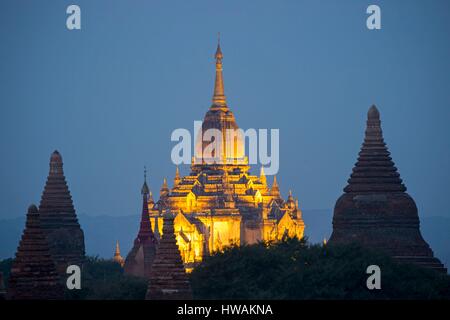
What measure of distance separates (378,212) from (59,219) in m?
13.7

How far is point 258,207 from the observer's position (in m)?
164

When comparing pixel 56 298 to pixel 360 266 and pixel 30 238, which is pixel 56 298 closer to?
pixel 30 238

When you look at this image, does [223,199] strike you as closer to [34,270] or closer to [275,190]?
[275,190]

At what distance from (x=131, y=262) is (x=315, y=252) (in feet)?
86.0

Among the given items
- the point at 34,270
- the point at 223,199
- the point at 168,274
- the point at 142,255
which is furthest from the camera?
the point at 223,199

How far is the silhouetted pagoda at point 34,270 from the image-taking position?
79.4 meters

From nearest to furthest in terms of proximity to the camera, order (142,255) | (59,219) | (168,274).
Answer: (168,274), (59,219), (142,255)

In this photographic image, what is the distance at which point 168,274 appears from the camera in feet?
255

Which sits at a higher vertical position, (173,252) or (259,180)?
(259,180)

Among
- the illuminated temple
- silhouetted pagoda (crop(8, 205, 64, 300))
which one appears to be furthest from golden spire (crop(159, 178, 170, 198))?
silhouetted pagoda (crop(8, 205, 64, 300))

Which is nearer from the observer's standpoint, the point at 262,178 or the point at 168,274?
the point at 168,274

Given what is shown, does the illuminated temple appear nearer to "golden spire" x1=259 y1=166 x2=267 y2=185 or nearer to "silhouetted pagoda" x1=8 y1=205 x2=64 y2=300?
"golden spire" x1=259 y1=166 x2=267 y2=185

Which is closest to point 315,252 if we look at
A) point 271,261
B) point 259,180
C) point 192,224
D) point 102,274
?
point 271,261

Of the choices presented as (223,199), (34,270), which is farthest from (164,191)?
(34,270)
